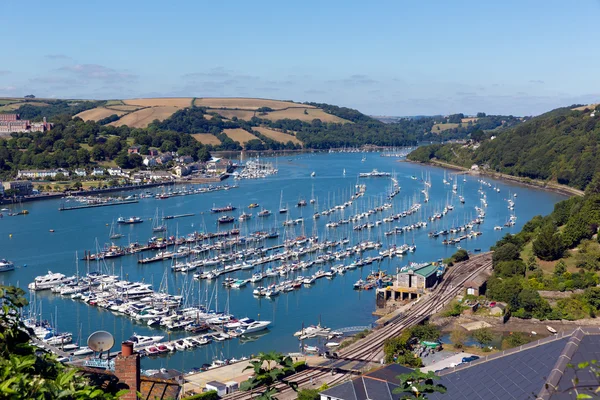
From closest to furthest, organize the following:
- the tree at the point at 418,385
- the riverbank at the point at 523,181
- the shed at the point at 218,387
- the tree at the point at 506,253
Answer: the tree at the point at 418,385 < the shed at the point at 218,387 < the tree at the point at 506,253 < the riverbank at the point at 523,181

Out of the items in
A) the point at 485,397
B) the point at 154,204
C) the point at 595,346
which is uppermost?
the point at 595,346

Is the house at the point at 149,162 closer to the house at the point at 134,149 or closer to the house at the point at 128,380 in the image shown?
the house at the point at 134,149

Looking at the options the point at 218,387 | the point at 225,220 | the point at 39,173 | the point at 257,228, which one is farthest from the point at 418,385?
the point at 39,173

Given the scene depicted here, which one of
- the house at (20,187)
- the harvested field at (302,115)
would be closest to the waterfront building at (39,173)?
the house at (20,187)

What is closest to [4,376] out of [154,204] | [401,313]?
[401,313]

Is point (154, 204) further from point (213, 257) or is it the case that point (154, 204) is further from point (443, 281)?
point (443, 281)

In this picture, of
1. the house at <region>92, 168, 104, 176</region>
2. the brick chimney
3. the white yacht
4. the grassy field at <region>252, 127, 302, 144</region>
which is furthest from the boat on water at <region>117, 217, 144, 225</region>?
the grassy field at <region>252, 127, 302, 144</region>
